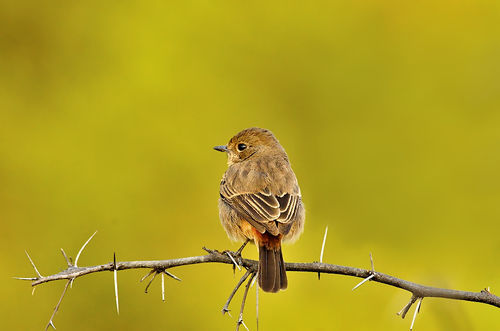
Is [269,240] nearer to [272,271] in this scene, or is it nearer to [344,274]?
[272,271]

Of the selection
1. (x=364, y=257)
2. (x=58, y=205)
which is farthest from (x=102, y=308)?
(x=364, y=257)

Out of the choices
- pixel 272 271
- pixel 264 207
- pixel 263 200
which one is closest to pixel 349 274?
pixel 272 271

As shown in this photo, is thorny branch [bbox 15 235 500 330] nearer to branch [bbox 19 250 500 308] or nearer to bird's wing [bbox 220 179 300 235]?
branch [bbox 19 250 500 308]

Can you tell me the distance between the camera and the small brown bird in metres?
4.55

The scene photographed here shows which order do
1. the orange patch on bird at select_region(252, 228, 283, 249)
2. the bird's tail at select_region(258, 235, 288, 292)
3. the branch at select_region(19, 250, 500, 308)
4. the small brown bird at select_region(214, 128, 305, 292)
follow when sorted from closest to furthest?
the branch at select_region(19, 250, 500, 308), the bird's tail at select_region(258, 235, 288, 292), the small brown bird at select_region(214, 128, 305, 292), the orange patch on bird at select_region(252, 228, 283, 249)

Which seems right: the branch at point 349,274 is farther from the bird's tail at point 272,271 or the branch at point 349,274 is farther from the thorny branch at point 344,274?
the bird's tail at point 272,271

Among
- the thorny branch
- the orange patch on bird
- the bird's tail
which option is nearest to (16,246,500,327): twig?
the thorny branch

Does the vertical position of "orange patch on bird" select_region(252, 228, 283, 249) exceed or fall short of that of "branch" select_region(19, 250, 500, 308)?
it exceeds it

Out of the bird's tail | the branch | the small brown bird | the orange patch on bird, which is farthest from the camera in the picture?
the orange patch on bird

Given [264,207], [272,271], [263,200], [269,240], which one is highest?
[263,200]

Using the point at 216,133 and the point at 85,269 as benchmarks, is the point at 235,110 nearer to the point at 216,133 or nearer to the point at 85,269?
the point at 216,133

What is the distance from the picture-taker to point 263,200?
515 centimetres

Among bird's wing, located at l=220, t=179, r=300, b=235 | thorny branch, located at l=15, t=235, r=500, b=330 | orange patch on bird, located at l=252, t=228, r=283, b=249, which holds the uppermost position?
bird's wing, located at l=220, t=179, r=300, b=235

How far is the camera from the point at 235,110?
27.1 ft
